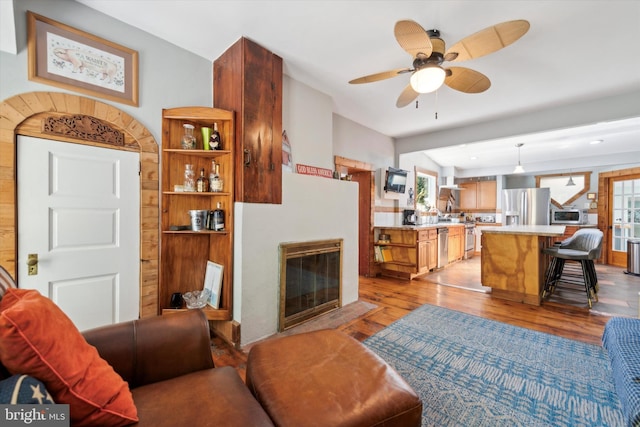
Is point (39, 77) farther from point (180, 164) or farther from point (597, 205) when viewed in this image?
point (597, 205)

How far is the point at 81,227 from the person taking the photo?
196 cm

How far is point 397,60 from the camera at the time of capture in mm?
2604

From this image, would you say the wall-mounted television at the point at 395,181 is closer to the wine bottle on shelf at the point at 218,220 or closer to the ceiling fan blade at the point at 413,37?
the ceiling fan blade at the point at 413,37

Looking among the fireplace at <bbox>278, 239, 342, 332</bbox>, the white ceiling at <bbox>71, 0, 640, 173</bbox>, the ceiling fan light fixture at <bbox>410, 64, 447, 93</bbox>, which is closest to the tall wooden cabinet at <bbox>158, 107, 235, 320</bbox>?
the fireplace at <bbox>278, 239, 342, 332</bbox>

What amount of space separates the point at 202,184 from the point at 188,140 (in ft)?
1.35

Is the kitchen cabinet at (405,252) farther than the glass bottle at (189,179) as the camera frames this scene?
Yes

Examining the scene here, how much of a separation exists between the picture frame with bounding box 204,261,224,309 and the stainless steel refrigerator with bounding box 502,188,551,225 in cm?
736

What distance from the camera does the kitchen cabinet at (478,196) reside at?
24.6 ft

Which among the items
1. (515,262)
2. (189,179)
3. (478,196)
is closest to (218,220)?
(189,179)

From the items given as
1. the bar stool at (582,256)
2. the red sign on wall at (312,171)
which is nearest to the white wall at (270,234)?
the red sign on wall at (312,171)

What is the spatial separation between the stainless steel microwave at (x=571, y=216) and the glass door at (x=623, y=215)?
576 mm

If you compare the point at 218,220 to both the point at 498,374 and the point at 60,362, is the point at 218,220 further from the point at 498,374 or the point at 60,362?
the point at 498,374

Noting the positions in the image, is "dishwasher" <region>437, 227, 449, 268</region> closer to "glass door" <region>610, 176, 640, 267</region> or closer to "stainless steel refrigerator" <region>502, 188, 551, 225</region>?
"stainless steel refrigerator" <region>502, 188, 551, 225</region>

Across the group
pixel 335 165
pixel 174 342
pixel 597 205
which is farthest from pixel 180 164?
pixel 597 205
